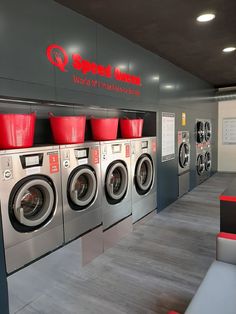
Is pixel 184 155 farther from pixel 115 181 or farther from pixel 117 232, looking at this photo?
pixel 117 232

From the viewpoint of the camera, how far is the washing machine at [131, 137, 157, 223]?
353cm

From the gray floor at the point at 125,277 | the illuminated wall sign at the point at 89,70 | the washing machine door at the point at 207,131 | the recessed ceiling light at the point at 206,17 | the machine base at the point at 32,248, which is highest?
the recessed ceiling light at the point at 206,17

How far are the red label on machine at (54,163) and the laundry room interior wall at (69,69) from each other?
51cm

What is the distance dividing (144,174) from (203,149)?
3.09 m

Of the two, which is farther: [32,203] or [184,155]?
[184,155]

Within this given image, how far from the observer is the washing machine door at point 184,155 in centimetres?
510

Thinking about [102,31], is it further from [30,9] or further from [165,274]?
[165,274]

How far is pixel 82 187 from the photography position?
278 cm

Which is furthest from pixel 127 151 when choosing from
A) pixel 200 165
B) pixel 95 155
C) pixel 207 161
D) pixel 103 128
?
pixel 207 161

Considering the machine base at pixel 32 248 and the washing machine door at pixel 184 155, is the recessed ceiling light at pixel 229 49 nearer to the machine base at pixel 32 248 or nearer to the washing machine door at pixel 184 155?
the washing machine door at pixel 184 155

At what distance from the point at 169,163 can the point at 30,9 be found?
336cm

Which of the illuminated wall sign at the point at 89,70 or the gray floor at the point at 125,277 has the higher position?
the illuminated wall sign at the point at 89,70

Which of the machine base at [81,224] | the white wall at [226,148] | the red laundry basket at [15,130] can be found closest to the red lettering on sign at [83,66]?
the red laundry basket at [15,130]

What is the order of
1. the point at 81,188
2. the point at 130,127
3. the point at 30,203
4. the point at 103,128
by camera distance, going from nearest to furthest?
the point at 30,203 < the point at 81,188 < the point at 103,128 < the point at 130,127
